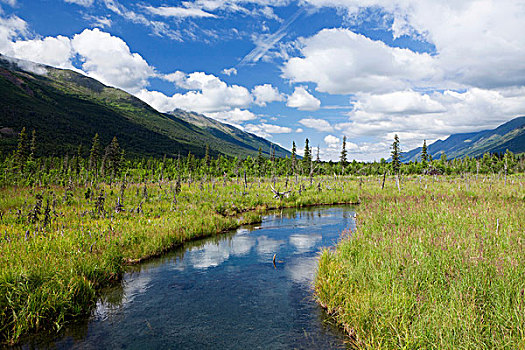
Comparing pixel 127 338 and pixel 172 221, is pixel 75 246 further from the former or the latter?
pixel 172 221

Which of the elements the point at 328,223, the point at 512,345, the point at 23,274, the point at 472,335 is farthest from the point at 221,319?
the point at 328,223

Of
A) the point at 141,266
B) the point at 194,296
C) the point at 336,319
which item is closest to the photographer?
the point at 336,319

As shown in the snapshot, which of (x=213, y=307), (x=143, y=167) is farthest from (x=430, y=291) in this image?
(x=143, y=167)

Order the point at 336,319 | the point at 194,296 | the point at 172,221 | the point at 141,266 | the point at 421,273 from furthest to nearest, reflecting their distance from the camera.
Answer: the point at 172,221 < the point at 141,266 < the point at 194,296 < the point at 336,319 < the point at 421,273

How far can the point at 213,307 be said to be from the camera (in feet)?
32.6

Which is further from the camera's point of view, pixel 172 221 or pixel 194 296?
pixel 172 221

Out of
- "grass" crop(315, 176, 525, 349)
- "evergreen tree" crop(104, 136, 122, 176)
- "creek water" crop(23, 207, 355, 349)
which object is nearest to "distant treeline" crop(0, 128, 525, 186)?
"evergreen tree" crop(104, 136, 122, 176)

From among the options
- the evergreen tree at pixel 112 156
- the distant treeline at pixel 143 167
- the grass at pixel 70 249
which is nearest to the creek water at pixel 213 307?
the grass at pixel 70 249

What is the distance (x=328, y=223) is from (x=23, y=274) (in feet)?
70.0

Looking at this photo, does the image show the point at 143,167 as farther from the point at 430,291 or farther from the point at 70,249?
the point at 430,291

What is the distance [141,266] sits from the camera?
560 inches

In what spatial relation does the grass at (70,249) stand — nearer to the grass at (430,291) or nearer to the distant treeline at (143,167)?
the grass at (430,291)

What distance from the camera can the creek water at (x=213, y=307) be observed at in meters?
7.86

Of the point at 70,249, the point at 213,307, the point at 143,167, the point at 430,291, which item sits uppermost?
the point at 143,167
